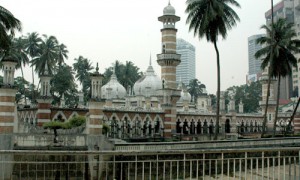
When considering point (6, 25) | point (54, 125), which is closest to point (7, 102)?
point (54, 125)

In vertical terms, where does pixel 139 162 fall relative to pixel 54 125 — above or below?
below

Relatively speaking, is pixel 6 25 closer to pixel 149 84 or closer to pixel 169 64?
pixel 169 64

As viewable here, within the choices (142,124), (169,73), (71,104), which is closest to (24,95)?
(71,104)

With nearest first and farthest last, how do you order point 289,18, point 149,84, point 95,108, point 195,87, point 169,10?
point 95,108
point 169,10
point 149,84
point 195,87
point 289,18

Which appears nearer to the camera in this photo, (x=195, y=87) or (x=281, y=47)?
(x=281, y=47)

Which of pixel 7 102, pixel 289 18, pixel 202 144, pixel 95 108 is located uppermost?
pixel 289 18

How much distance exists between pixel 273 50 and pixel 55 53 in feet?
85.7

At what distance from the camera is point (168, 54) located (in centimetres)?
3606

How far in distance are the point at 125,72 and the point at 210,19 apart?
50634 millimetres

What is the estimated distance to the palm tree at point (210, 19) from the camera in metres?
25.8

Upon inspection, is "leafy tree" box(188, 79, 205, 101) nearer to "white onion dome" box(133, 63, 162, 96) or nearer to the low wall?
"white onion dome" box(133, 63, 162, 96)

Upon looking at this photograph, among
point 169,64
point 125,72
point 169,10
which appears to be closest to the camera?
point 169,64

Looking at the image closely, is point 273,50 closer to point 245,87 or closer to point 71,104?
point 71,104

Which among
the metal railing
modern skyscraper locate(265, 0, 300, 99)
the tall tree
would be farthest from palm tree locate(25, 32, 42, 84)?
modern skyscraper locate(265, 0, 300, 99)
